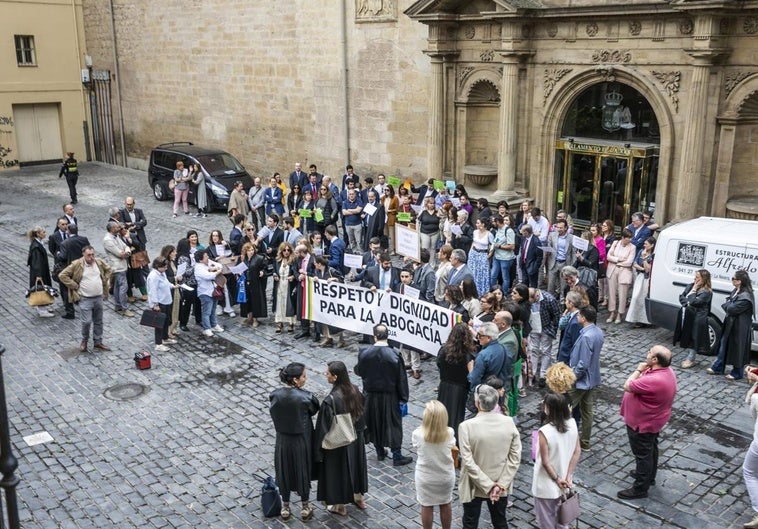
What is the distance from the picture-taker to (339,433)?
24.8 feet

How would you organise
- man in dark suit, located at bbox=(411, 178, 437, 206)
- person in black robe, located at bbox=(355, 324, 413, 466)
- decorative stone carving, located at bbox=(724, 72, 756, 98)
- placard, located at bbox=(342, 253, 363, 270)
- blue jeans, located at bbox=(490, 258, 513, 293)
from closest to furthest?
1. person in black robe, located at bbox=(355, 324, 413, 466)
2. placard, located at bbox=(342, 253, 363, 270)
3. blue jeans, located at bbox=(490, 258, 513, 293)
4. decorative stone carving, located at bbox=(724, 72, 756, 98)
5. man in dark suit, located at bbox=(411, 178, 437, 206)

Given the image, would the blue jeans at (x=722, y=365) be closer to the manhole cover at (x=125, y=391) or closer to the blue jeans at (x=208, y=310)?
the blue jeans at (x=208, y=310)

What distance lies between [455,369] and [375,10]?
630 inches

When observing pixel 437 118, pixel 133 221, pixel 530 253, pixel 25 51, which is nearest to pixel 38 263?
pixel 133 221

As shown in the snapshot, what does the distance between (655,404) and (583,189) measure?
11293mm

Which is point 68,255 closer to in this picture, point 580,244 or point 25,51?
point 580,244

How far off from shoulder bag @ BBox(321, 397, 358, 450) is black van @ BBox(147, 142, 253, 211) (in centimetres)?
1705

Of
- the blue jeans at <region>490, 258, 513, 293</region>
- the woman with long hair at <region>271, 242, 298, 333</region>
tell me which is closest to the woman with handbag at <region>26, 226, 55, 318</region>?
the woman with long hair at <region>271, 242, 298, 333</region>

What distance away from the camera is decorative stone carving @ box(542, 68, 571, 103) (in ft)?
58.4

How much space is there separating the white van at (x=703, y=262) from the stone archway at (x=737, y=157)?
2986mm

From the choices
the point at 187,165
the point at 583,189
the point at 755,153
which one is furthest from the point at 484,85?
the point at 187,165

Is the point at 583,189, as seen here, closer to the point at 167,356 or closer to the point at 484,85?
the point at 484,85

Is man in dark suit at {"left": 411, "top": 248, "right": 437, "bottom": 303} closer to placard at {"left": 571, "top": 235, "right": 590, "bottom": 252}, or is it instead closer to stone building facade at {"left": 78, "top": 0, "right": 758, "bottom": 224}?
placard at {"left": 571, "top": 235, "right": 590, "bottom": 252}

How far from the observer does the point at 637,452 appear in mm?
8070
